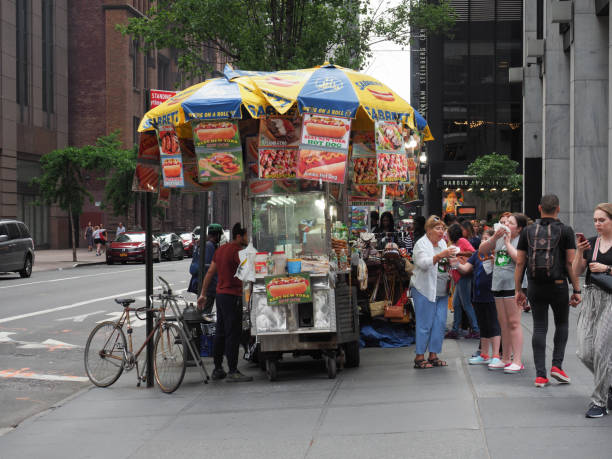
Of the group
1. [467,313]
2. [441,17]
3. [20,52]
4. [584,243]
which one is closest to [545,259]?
[584,243]

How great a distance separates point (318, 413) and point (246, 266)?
2463mm

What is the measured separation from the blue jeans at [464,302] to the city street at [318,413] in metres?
0.69

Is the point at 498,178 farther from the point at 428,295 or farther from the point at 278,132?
the point at 278,132

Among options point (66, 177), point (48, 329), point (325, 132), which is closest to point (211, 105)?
point (325, 132)

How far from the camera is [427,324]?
378 inches

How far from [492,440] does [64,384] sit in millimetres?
5941

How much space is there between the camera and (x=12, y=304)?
1845 centimetres

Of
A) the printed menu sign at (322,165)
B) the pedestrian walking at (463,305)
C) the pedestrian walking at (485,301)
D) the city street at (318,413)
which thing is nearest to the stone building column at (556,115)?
the pedestrian walking at (463,305)

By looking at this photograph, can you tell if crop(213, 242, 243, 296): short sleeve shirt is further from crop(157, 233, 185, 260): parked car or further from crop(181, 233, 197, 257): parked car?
crop(181, 233, 197, 257): parked car

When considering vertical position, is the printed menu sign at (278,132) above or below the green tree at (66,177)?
below

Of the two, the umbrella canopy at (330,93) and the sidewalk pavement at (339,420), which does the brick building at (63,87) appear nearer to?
the umbrella canopy at (330,93)

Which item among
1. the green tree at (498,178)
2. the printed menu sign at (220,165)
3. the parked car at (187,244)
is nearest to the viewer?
the printed menu sign at (220,165)

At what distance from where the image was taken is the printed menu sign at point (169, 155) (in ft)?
31.9

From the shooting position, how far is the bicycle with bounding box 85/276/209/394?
8836 millimetres
